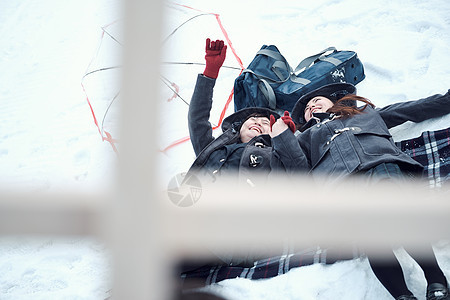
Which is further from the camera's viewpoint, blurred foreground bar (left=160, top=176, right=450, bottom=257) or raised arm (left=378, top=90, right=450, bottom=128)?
raised arm (left=378, top=90, right=450, bottom=128)

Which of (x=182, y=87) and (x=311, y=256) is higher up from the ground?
Answer: (x=182, y=87)

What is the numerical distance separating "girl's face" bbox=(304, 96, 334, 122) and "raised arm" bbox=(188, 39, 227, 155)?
263 millimetres

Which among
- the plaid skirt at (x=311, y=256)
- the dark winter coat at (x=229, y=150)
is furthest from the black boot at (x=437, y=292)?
the dark winter coat at (x=229, y=150)

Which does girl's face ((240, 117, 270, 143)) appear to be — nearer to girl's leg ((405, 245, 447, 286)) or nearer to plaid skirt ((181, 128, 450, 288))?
plaid skirt ((181, 128, 450, 288))

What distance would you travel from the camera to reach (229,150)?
1184 millimetres

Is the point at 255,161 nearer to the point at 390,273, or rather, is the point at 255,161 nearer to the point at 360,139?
the point at 360,139

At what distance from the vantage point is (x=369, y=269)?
892 millimetres

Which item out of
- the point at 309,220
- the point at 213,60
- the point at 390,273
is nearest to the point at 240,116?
the point at 213,60

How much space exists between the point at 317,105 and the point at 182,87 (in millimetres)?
570

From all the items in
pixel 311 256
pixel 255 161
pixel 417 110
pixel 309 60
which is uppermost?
pixel 309 60

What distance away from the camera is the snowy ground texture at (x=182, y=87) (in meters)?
0.93

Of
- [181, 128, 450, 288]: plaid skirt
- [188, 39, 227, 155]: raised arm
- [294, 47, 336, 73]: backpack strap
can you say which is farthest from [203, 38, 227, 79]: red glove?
[181, 128, 450, 288]: plaid skirt

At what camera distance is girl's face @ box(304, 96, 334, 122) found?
121 cm

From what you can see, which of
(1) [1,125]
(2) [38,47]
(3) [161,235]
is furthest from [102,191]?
(2) [38,47]
